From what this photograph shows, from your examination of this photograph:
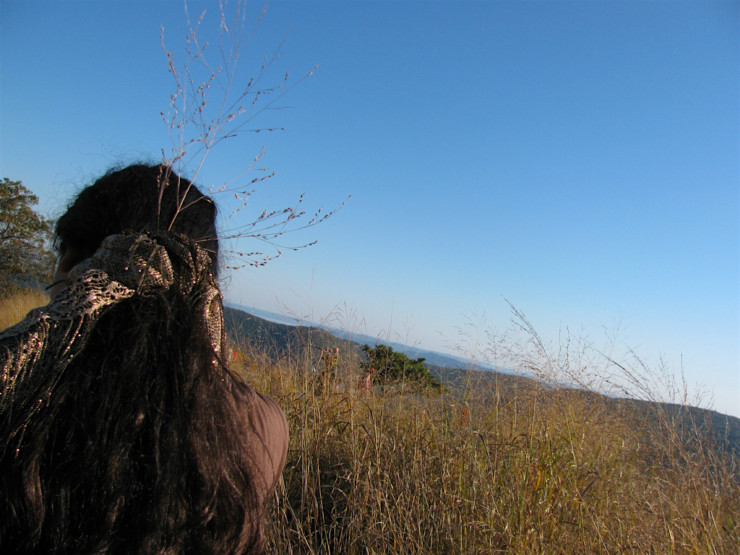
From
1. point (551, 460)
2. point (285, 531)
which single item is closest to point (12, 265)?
point (285, 531)

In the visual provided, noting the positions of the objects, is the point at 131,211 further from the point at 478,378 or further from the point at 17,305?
the point at 17,305

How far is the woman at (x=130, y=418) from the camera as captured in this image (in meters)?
0.62

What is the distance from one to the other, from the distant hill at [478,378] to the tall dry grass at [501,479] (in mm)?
44

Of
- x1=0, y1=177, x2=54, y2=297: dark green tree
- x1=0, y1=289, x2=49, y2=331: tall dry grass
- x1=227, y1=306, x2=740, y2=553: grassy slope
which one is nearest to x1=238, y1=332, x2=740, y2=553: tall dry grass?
x1=227, y1=306, x2=740, y2=553: grassy slope

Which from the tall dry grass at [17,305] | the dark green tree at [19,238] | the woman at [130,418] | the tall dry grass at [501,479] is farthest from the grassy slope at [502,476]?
the dark green tree at [19,238]

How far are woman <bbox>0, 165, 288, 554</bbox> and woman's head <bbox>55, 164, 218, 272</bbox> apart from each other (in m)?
0.25

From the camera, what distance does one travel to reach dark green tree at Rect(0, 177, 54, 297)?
36.4 ft

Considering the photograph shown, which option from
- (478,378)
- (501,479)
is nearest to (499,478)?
(501,479)

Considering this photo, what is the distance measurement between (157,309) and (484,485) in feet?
5.65

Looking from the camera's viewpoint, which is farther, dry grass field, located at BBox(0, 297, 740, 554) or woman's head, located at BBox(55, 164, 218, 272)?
dry grass field, located at BBox(0, 297, 740, 554)

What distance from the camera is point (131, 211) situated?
102 cm

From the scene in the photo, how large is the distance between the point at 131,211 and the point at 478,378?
258 cm

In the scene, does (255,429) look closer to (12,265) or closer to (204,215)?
(204,215)

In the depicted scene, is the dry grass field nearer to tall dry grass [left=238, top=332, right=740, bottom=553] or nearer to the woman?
tall dry grass [left=238, top=332, right=740, bottom=553]
